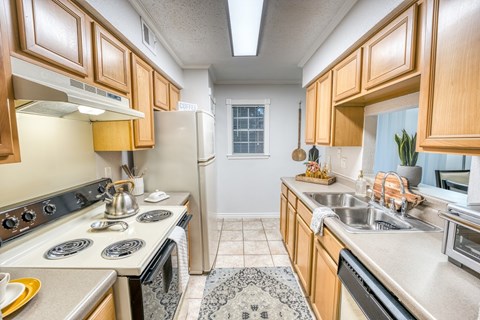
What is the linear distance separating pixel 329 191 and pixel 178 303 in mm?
1611

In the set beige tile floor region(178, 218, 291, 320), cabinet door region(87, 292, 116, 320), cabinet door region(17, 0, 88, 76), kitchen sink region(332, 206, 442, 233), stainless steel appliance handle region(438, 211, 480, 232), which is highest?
cabinet door region(17, 0, 88, 76)

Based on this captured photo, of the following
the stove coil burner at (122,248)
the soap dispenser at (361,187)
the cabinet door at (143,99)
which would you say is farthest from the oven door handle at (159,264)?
the soap dispenser at (361,187)

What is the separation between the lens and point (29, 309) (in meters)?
0.68

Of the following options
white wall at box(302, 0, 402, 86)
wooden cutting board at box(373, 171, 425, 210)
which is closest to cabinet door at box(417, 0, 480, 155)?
white wall at box(302, 0, 402, 86)

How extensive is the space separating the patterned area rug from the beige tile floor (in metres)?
0.09

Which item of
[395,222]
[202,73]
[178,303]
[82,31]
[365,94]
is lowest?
[178,303]

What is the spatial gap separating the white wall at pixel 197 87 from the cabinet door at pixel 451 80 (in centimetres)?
237

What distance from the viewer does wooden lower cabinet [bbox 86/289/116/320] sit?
785mm

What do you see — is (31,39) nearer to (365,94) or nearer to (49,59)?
(49,59)

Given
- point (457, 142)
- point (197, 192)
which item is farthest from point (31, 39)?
point (457, 142)

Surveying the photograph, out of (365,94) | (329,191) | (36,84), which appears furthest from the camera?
(329,191)

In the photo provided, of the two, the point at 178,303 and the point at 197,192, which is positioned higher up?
the point at 197,192

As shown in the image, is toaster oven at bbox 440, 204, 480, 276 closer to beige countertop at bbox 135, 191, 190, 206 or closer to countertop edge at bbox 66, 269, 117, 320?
countertop edge at bbox 66, 269, 117, 320

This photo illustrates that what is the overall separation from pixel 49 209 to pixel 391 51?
7.04ft
